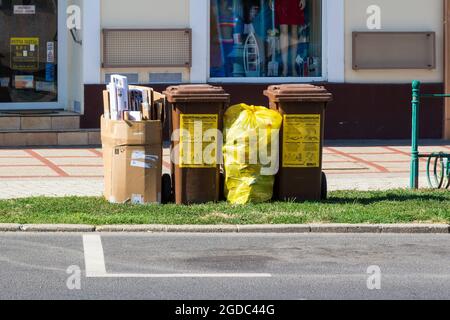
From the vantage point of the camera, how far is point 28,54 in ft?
65.0

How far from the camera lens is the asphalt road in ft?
28.1

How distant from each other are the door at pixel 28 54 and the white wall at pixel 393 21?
5126 millimetres

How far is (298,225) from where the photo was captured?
11.5 meters

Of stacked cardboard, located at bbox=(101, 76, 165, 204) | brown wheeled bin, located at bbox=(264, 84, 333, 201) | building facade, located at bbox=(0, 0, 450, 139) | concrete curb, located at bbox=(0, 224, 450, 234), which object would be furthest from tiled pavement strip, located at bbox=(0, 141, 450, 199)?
concrete curb, located at bbox=(0, 224, 450, 234)

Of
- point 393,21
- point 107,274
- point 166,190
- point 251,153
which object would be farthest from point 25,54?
point 107,274

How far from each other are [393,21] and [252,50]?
7.92 ft

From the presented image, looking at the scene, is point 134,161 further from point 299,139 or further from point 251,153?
point 299,139

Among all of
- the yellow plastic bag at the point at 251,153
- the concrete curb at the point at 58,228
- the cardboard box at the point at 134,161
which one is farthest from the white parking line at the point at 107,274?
the yellow plastic bag at the point at 251,153

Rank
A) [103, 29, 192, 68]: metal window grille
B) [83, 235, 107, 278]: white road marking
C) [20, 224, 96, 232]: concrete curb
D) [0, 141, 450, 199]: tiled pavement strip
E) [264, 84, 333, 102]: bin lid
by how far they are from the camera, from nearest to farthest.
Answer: [83, 235, 107, 278]: white road marking
[20, 224, 96, 232]: concrete curb
[264, 84, 333, 102]: bin lid
[0, 141, 450, 199]: tiled pavement strip
[103, 29, 192, 68]: metal window grille

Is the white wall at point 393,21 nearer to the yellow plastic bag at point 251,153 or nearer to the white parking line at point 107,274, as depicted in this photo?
the yellow plastic bag at point 251,153

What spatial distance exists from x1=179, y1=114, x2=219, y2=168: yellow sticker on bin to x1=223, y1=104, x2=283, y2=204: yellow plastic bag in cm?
20

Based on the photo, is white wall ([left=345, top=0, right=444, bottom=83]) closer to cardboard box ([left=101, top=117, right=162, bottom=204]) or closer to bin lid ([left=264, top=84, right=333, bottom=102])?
bin lid ([left=264, top=84, right=333, bottom=102])

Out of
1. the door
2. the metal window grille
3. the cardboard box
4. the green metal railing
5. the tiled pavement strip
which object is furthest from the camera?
the door

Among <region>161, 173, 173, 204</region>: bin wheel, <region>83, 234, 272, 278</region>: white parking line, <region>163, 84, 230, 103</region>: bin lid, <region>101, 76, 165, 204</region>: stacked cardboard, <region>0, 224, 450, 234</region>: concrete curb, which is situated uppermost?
<region>163, 84, 230, 103</region>: bin lid
